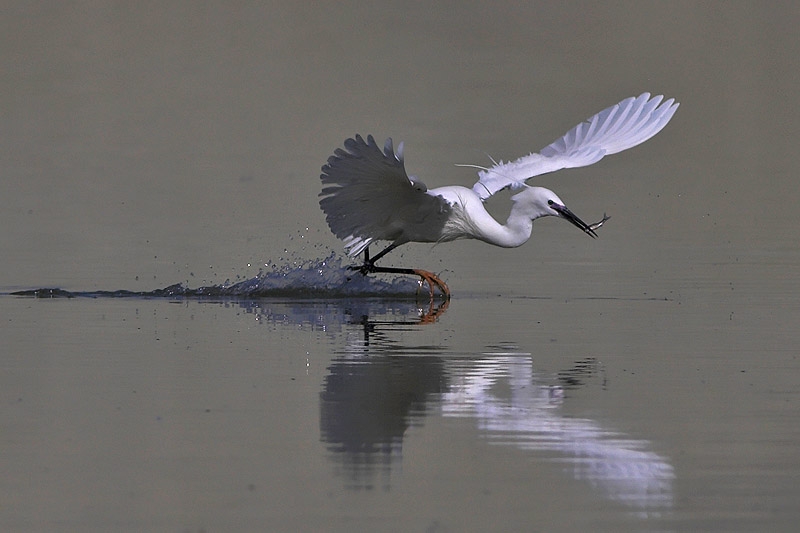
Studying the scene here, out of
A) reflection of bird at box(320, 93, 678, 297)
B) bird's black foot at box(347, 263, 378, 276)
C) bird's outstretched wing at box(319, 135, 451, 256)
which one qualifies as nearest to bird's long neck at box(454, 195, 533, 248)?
reflection of bird at box(320, 93, 678, 297)

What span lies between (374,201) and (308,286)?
5.40 feet

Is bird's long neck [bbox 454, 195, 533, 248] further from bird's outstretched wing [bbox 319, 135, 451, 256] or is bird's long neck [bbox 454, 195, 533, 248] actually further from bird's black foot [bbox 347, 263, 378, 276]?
bird's black foot [bbox 347, 263, 378, 276]

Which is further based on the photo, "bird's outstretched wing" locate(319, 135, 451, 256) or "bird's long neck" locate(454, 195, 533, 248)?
"bird's long neck" locate(454, 195, 533, 248)

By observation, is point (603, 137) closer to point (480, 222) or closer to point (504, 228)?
point (504, 228)

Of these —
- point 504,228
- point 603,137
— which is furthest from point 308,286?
point 603,137

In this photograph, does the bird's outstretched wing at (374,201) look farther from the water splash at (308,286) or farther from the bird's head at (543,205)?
the bird's head at (543,205)

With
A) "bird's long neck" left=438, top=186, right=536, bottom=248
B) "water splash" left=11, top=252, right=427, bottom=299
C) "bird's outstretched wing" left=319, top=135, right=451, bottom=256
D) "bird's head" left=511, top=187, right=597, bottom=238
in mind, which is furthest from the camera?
"water splash" left=11, top=252, right=427, bottom=299

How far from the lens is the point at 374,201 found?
48.3 feet

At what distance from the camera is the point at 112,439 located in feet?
28.5

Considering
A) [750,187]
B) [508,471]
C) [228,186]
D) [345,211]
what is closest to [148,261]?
[345,211]

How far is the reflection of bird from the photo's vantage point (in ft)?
46.0

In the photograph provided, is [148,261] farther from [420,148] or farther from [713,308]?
[420,148]

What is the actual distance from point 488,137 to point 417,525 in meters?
26.4

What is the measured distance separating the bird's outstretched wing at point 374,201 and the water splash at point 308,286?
535 millimetres
